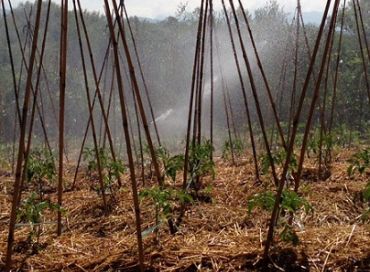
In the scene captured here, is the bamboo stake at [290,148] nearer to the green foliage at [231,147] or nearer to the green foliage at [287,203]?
the green foliage at [287,203]

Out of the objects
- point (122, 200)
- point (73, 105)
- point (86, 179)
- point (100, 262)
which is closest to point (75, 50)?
point (73, 105)

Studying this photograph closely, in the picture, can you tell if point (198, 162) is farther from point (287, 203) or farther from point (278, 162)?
point (287, 203)

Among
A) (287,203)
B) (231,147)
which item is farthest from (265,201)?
(231,147)

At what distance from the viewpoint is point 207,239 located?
1.91 m

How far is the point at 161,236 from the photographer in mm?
2008

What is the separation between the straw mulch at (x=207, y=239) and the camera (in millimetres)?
1635

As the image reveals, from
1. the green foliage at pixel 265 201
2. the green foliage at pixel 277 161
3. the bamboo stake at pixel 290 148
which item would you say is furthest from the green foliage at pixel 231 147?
the bamboo stake at pixel 290 148

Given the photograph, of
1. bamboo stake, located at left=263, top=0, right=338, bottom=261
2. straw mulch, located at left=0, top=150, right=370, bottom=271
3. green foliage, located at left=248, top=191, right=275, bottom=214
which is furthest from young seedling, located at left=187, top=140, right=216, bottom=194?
bamboo stake, located at left=263, top=0, right=338, bottom=261

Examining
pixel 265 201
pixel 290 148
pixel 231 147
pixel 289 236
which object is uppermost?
pixel 290 148

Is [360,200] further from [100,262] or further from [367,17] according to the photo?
[367,17]

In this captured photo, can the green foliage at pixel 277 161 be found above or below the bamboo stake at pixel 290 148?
below

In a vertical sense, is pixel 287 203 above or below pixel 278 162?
above

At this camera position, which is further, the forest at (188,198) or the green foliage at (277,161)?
the green foliage at (277,161)

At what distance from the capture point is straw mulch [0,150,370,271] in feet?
5.36
